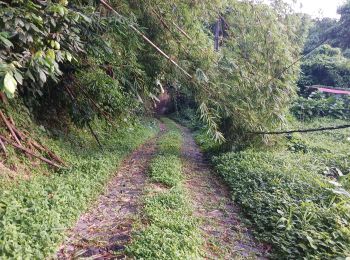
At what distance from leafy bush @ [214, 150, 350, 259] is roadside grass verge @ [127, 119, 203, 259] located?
89 centimetres

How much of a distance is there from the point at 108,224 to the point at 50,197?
2.46 ft

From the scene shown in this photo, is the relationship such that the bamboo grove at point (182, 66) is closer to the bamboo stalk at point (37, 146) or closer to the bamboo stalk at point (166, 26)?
the bamboo stalk at point (166, 26)

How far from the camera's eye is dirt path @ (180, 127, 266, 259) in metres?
3.42

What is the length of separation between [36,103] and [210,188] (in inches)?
137

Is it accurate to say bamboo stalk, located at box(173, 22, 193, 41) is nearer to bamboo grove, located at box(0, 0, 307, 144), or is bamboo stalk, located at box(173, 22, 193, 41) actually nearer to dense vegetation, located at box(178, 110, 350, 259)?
bamboo grove, located at box(0, 0, 307, 144)

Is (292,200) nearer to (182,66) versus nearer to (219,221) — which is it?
(219,221)

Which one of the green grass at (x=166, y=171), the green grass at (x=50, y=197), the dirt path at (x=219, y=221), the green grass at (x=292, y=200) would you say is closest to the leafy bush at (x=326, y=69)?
the green grass at (x=292, y=200)

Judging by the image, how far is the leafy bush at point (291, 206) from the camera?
10.8ft

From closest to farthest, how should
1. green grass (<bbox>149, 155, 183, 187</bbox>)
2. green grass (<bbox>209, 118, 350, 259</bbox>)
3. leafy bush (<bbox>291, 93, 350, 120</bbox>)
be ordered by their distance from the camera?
green grass (<bbox>209, 118, 350, 259</bbox>), green grass (<bbox>149, 155, 183, 187</bbox>), leafy bush (<bbox>291, 93, 350, 120</bbox>)

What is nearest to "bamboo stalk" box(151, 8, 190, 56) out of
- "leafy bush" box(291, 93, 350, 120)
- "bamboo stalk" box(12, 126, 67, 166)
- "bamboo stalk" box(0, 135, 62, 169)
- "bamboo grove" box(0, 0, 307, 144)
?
"bamboo grove" box(0, 0, 307, 144)

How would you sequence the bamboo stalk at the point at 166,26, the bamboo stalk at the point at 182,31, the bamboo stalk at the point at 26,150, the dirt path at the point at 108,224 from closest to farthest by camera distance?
the dirt path at the point at 108,224 < the bamboo stalk at the point at 26,150 < the bamboo stalk at the point at 166,26 < the bamboo stalk at the point at 182,31

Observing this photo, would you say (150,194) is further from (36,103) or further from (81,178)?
(36,103)

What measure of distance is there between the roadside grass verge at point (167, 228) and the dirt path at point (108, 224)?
177 mm

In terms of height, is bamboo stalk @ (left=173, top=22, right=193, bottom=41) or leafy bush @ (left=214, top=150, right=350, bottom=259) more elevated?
bamboo stalk @ (left=173, top=22, right=193, bottom=41)
